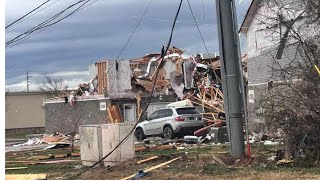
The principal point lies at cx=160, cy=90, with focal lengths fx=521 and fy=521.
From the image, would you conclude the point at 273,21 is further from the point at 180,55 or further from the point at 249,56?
the point at 180,55

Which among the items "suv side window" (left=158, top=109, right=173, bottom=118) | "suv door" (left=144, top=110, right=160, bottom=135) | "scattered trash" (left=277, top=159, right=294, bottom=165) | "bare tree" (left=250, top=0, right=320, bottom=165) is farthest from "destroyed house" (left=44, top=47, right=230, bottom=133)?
"scattered trash" (left=277, top=159, right=294, bottom=165)

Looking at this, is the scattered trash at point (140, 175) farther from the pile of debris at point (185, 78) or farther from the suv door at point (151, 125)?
the pile of debris at point (185, 78)

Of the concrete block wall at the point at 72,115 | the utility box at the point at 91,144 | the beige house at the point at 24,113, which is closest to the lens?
the utility box at the point at 91,144

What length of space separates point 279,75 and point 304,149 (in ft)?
9.38

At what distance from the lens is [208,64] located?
4019cm

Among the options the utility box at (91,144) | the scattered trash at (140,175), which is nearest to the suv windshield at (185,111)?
the utility box at (91,144)

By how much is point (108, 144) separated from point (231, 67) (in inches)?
174

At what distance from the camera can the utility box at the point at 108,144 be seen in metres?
15.4

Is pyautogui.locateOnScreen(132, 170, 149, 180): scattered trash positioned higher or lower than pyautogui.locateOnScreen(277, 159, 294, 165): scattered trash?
lower

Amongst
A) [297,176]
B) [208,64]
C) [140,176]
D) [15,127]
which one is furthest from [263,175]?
[15,127]

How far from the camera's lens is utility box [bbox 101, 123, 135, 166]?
606 inches

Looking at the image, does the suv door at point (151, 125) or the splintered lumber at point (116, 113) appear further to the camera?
the splintered lumber at point (116, 113)

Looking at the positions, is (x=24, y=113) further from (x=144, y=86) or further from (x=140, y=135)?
(x=140, y=135)

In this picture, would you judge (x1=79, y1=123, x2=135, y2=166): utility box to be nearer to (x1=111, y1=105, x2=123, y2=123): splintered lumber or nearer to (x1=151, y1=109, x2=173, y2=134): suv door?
(x1=151, y1=109, x2=173, y2=134): suv door
